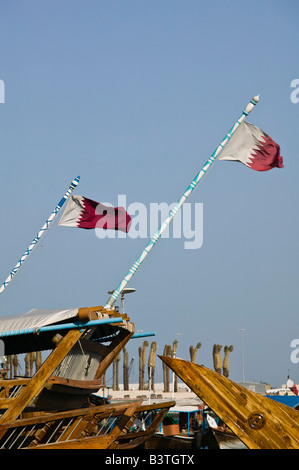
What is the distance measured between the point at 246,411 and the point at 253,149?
36.0ft

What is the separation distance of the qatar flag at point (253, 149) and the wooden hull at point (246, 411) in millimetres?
10184

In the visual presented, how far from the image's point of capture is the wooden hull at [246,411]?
8578mm

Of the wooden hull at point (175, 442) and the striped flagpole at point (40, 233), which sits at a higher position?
the striped flagpole at point (40, 233)

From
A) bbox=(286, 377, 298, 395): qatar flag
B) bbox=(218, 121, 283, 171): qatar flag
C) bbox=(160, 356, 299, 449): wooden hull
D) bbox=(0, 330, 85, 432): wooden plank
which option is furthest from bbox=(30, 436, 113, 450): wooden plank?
bbox=(286, 377, 298, 395): qatar flag

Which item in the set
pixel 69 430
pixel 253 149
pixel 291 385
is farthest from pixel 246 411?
pixel 291 385

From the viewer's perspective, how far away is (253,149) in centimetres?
→ 1834

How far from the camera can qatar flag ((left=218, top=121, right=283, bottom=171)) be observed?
18.1 metres

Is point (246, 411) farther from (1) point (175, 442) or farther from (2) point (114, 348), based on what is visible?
(1) point (175, 442)

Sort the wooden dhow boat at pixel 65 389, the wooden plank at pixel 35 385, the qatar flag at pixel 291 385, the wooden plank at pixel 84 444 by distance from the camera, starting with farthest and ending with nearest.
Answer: the qatar flag at pixel 291 385 → the wooden plank at pixel 84 444 → the wooden dhow boat at pixel 65 389 → the wooden plank at pixel 35 385

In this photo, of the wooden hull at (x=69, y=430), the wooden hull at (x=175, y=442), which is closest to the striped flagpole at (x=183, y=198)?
the wooden hull at (x=69, y=430)

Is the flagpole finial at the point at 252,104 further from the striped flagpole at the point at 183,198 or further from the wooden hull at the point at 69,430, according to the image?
the wooden hull at the point at 69,430

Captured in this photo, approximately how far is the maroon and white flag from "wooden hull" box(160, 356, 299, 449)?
39.2 ft

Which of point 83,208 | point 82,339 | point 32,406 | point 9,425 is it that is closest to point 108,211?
point 83,208
